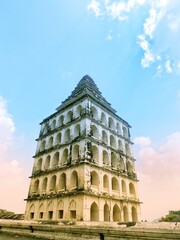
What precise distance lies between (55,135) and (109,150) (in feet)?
27.5

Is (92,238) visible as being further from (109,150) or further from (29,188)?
(29,188)

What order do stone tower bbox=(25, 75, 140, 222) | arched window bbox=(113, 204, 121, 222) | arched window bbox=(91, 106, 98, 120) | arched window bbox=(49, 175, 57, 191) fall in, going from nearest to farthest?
stone tower bbox=(25, 75, 140, 222), arched window bbox=(113, 204, 121, 222), arched window bbox=(49, 175, 57, 191), arched window bbox=(91, 106, 98, 120)

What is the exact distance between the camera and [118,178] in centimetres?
2286

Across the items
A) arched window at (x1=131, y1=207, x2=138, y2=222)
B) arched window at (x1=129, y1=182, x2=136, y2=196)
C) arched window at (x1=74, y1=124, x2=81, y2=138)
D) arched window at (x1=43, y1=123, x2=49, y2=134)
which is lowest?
arched window at (x1=131, y1=207, x2=138, y2=222)

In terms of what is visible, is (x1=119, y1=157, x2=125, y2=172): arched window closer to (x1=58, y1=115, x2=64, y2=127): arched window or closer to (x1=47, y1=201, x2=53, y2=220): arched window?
(x1=47, y1=201, x2=53, y2=220): arched window

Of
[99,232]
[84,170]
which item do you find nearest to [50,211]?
[84,170]

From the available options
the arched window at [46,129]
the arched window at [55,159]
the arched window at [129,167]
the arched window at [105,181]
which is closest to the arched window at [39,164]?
the arched window at [55,159]

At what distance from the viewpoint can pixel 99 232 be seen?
507cm

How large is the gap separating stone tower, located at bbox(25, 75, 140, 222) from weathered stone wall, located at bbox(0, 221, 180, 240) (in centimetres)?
1051

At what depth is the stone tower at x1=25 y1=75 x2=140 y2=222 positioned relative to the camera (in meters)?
A: 18.5

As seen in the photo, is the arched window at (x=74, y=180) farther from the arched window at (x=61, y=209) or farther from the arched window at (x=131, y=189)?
the arched window at (x=131, y=189)

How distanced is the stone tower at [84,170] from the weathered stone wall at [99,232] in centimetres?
1051

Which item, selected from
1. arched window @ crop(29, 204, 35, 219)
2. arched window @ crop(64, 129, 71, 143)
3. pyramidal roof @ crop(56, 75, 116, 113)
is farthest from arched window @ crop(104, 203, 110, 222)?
pyramidal roof @ crop(56, 75, 116, 113)

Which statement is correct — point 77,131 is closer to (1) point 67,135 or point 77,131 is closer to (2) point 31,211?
(1) point 67,135
